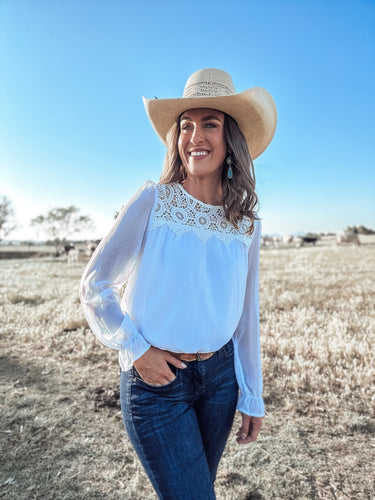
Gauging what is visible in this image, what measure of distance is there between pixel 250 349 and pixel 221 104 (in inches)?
61.0

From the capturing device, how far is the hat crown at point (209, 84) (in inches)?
85.0

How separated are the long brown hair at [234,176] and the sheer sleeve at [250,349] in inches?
7.1

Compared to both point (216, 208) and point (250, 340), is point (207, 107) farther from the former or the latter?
point (250, 340)

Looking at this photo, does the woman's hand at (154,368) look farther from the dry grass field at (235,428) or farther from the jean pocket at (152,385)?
the dry grass field at (235,428)

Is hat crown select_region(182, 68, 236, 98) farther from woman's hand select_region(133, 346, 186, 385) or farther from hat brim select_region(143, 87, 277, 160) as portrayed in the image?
woman's hand select_region(133, 346, 186, 385)

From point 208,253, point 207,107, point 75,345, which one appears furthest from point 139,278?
point 75,345

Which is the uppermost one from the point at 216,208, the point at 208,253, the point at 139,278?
the point at 216,208

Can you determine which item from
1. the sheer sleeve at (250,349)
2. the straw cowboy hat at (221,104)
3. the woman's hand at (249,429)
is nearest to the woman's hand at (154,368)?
the sheer sleeve at (250,349)

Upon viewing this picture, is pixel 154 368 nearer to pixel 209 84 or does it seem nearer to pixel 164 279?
pixel 164 279

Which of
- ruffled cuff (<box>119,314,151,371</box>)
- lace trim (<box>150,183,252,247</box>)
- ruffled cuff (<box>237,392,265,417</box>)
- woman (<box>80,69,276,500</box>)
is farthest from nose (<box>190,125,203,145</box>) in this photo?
ruffled cuff (<box>237,392,265,417</box>)

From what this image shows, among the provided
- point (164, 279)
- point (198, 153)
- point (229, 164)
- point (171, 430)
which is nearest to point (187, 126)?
point (198, 153)

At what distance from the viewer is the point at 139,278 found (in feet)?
5.72

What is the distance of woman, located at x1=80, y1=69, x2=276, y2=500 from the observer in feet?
5.39

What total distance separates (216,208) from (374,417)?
3177 mm
